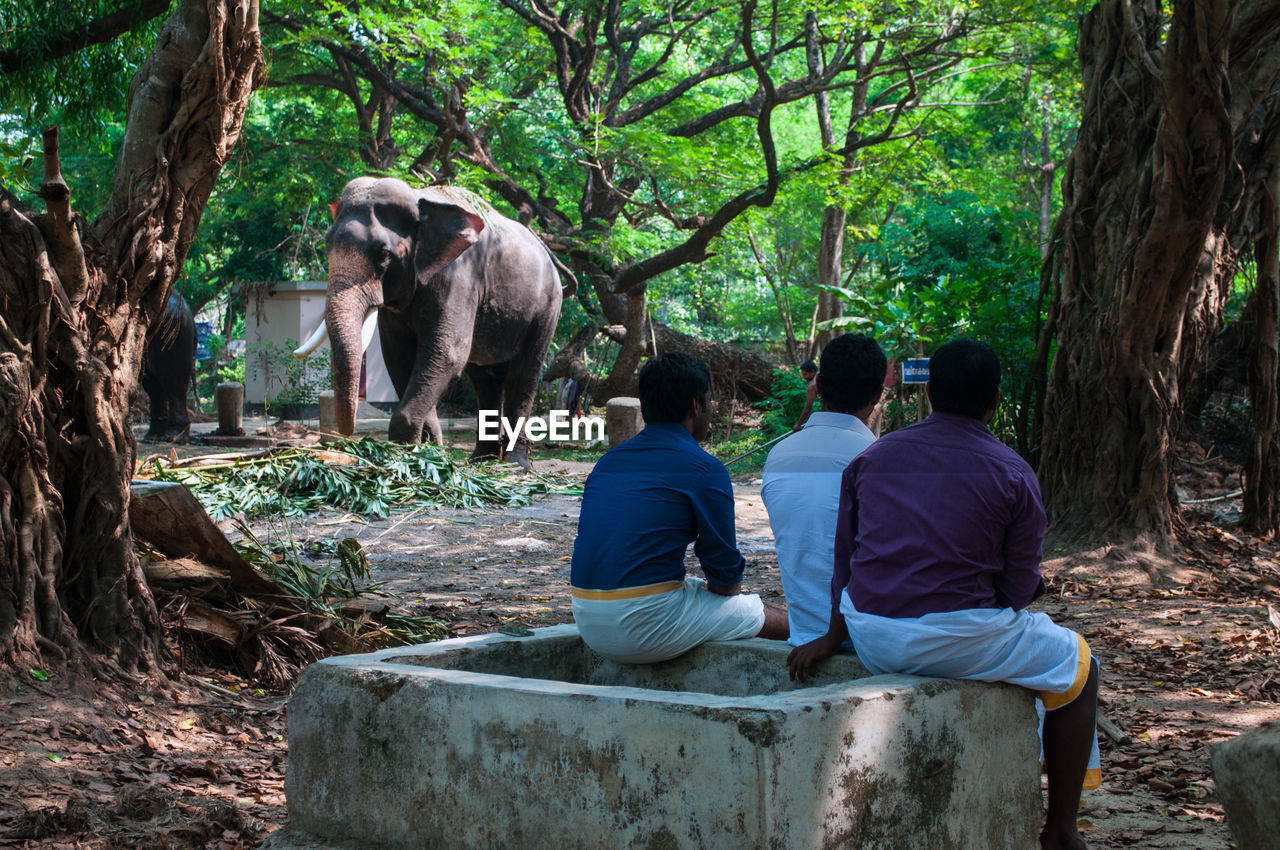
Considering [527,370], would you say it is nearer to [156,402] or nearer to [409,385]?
[409,385]

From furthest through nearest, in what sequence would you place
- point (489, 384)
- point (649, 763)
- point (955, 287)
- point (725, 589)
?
point (489, 384) < point (955, 287) < point (725, 589) < point (649, 763)

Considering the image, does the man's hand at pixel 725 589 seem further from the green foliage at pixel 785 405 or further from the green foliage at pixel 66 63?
the green foliage at pixel 785 405

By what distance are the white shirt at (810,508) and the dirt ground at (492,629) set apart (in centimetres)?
104

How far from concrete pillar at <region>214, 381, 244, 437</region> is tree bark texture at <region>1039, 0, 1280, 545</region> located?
997 centimetres

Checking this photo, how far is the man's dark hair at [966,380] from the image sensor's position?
3.15m

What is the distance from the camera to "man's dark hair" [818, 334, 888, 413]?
12.5 feet

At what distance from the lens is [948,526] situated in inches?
118

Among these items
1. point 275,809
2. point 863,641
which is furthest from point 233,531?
point 863,641

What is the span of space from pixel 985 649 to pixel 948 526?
12.7 inches

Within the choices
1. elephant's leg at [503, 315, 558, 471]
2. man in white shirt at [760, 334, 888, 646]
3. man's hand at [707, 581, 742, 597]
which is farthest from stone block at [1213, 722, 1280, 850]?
elephant's leg at [503, 315, 558, 471]

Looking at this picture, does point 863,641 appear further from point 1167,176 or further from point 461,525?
point 461,525

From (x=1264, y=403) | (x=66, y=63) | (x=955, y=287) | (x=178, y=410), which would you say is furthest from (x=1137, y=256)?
(x=178, y=410)

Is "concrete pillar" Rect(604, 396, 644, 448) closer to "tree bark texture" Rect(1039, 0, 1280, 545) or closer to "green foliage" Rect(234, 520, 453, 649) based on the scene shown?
"tree bark texture" Rect(1039, 0, 1280, 545)

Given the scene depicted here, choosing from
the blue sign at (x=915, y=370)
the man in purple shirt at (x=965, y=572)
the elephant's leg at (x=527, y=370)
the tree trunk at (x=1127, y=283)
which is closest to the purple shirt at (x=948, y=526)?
the man in purple shirt at (x=965, y=572)
